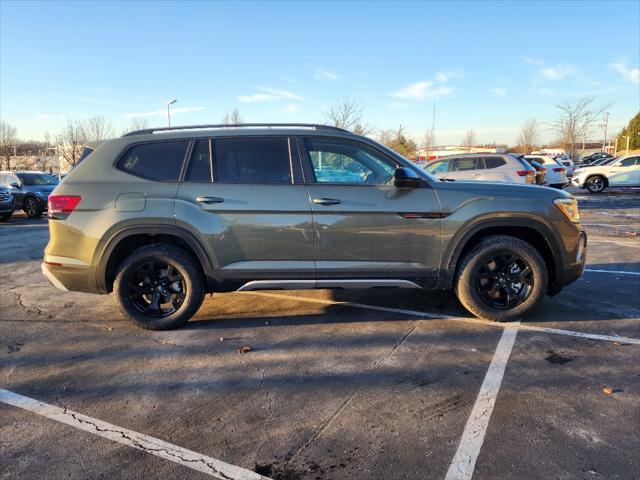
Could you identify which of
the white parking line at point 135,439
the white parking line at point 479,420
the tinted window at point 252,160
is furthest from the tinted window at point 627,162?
the white parking line at point 135,439

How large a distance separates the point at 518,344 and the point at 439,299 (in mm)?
1442

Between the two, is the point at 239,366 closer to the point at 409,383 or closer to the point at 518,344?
the point at 409,383

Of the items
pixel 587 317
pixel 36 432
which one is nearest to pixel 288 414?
pixel 36 432

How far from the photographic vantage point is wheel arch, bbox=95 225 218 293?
14.2ft

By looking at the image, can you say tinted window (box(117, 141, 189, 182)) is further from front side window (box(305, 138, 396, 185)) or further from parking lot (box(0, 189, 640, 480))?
parking lot (box(0, 189, 640, 480))

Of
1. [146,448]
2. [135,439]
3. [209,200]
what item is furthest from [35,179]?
[146,448]

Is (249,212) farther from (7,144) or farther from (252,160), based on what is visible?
(7,144)

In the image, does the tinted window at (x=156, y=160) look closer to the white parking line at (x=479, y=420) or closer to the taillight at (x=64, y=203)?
the taillight at (x=64, y=203)

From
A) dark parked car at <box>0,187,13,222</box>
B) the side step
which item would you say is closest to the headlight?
the side step

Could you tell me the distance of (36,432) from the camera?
2.84 m

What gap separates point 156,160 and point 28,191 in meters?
14.8

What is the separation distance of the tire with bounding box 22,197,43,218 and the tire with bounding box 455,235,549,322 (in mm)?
16453

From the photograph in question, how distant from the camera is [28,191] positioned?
1644cm

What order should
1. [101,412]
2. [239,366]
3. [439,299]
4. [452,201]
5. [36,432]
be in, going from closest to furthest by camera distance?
1. [36,432]
2. [101,412]
3. [239,366]
4. [452,201]
5. [439,299]
